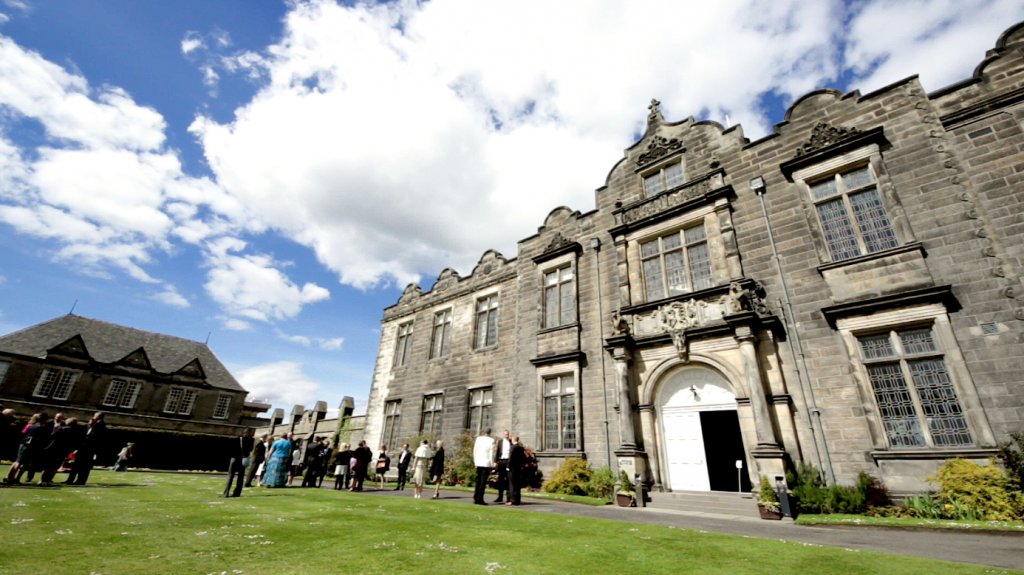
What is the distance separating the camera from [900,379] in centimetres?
939

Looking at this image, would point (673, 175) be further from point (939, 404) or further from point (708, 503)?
point (708, 503)

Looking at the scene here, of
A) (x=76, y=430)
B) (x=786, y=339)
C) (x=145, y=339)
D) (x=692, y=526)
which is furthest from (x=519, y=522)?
(x=145, y=339)

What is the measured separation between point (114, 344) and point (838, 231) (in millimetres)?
49797

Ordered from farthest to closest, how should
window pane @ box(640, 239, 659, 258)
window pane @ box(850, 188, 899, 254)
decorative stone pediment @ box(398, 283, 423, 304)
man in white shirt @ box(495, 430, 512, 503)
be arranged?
decorative stone pediment @ box(398, 283, 423, 304) < window pane @ box(640, 239, 659, 258) < man in white shirt @ box(495, 430, 512, 503) < window pane @ box(850, 188, 899, 254)

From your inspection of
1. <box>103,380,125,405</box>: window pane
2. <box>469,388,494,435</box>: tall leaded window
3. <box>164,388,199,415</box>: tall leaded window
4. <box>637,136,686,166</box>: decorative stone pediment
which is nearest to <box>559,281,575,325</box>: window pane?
<box>469,388,494,435</box>: tall leaded window

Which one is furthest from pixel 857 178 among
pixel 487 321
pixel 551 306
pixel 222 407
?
pixel 222 407

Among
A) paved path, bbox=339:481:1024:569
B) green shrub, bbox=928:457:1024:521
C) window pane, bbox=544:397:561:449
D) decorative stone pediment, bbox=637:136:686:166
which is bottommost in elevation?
paved path, bbox=339:481:1024:569

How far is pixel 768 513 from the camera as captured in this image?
8.59 metres

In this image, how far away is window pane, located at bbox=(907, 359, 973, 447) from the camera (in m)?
8.55

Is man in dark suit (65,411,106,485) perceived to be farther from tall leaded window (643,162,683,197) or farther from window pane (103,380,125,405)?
window pane (103,380,125,405)

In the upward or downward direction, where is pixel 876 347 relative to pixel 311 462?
upward

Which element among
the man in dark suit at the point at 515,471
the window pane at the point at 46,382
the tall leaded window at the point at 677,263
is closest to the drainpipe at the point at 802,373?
the tall leaded window at the point at 677,263

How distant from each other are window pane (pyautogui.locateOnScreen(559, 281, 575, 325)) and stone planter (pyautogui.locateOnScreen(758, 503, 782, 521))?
8322 millimetres

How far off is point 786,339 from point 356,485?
12946 mm
